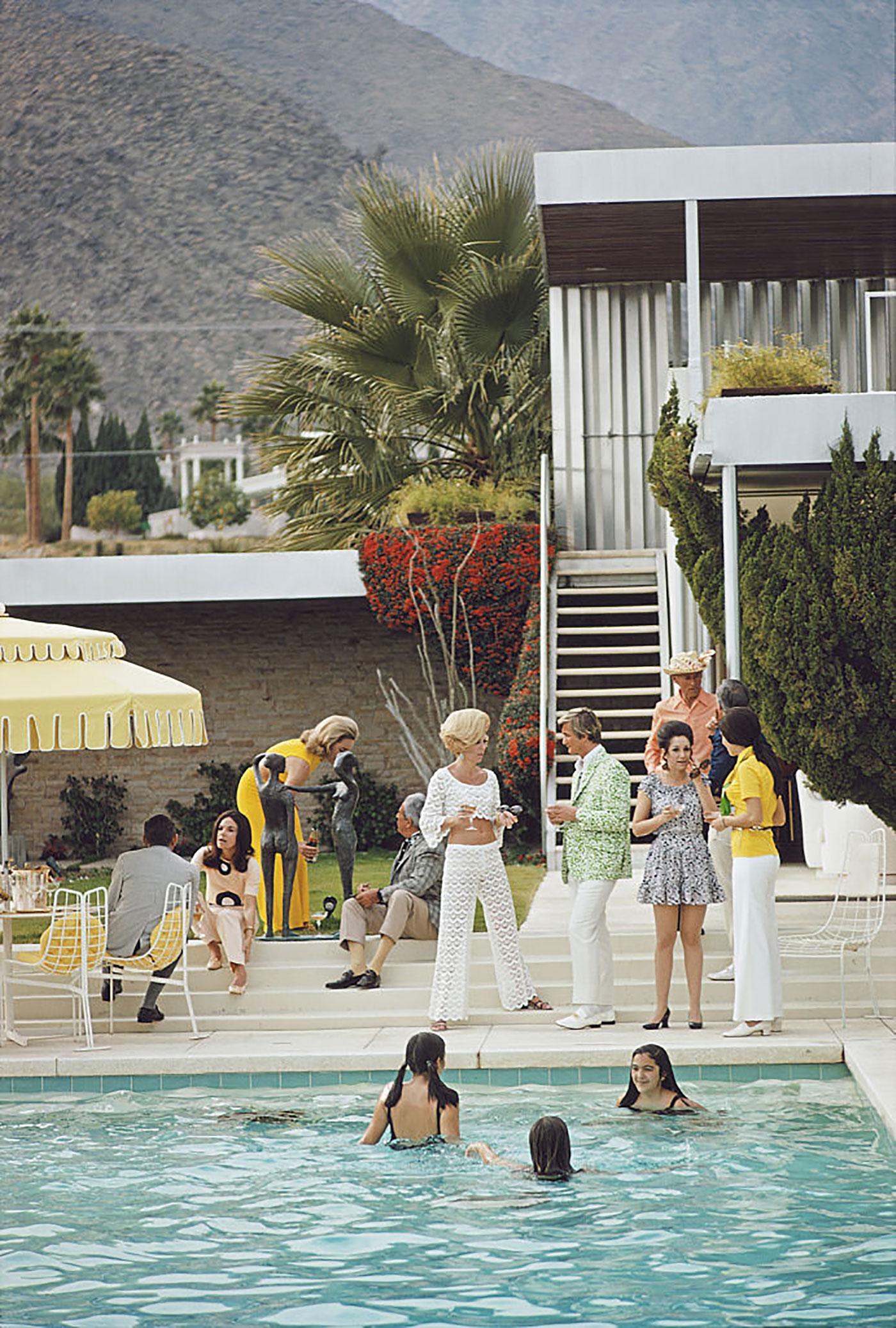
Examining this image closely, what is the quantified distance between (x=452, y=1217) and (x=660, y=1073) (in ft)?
5.00

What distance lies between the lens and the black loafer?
989 cm

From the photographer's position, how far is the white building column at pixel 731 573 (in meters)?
11.0

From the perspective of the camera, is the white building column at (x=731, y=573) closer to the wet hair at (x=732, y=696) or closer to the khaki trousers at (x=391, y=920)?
the wet hair at (x=732, y=696)

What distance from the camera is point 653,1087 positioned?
7.50 m

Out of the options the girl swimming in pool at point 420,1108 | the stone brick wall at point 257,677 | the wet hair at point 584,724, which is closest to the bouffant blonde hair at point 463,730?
the wet hair at point 584,724

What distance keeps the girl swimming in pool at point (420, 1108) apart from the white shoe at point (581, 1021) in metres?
2.06

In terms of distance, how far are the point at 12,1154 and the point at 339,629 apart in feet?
36.6

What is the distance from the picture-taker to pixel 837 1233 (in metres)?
5.95

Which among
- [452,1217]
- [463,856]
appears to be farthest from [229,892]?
[452,1217]

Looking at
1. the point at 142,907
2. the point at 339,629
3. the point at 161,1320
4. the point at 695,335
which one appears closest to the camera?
the point at 161,1320

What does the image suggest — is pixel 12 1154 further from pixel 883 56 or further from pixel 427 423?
pixel 883 56

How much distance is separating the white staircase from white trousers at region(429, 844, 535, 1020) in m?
4.44

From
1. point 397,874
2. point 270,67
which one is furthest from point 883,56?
point 397,874

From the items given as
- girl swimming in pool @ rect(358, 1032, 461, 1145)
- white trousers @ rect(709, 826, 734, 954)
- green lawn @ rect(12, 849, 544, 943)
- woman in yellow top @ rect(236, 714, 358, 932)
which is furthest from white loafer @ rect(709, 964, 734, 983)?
girl swimming in pool @ rect(358, 1032, 461, 1145)
